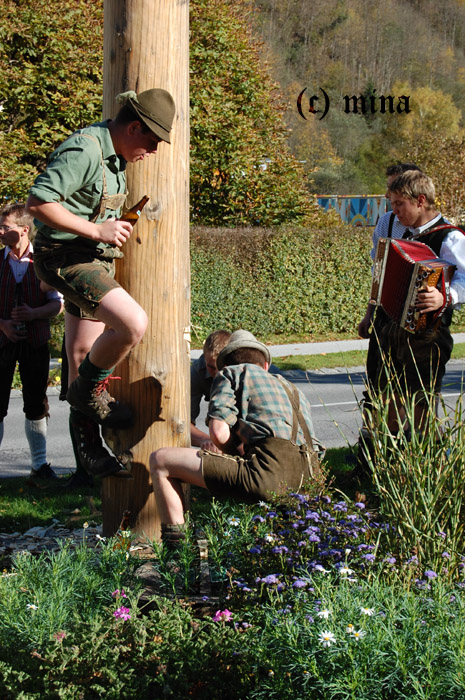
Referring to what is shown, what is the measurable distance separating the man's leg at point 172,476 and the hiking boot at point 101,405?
0.81 ft

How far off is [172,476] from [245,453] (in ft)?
1.34

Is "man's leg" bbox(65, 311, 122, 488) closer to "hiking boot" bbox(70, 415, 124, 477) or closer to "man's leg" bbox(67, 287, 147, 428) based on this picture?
"hiking boot" bbox(70, 415, 124, 477)

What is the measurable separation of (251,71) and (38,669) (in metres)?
17.8

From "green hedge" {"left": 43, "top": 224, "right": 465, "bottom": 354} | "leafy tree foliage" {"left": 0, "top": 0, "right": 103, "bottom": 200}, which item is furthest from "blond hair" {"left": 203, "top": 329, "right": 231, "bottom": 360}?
"green hedge" {"left": 43, "top": 224, "right": 465, "bottom": 354}

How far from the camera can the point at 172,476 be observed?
158 inches

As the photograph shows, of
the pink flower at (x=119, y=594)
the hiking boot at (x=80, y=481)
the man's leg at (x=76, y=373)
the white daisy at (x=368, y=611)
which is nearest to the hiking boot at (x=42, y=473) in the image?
the hiking boot at (x=80, y=481)

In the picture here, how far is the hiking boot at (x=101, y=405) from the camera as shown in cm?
404

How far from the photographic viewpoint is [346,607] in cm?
261

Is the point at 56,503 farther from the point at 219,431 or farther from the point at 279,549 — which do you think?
the point at 279,549

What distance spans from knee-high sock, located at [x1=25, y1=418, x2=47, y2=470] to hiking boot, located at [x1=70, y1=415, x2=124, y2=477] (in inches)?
79.7

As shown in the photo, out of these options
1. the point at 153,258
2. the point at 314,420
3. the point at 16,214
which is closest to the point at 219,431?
the point at 153,258

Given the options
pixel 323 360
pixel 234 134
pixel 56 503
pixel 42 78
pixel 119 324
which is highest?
pixel 42 78

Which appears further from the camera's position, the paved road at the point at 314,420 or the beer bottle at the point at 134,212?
the paved road at the point at 314,420

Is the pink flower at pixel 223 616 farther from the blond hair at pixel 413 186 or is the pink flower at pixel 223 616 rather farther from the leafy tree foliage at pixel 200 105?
the leafy tree foliage at pixel 200 105
